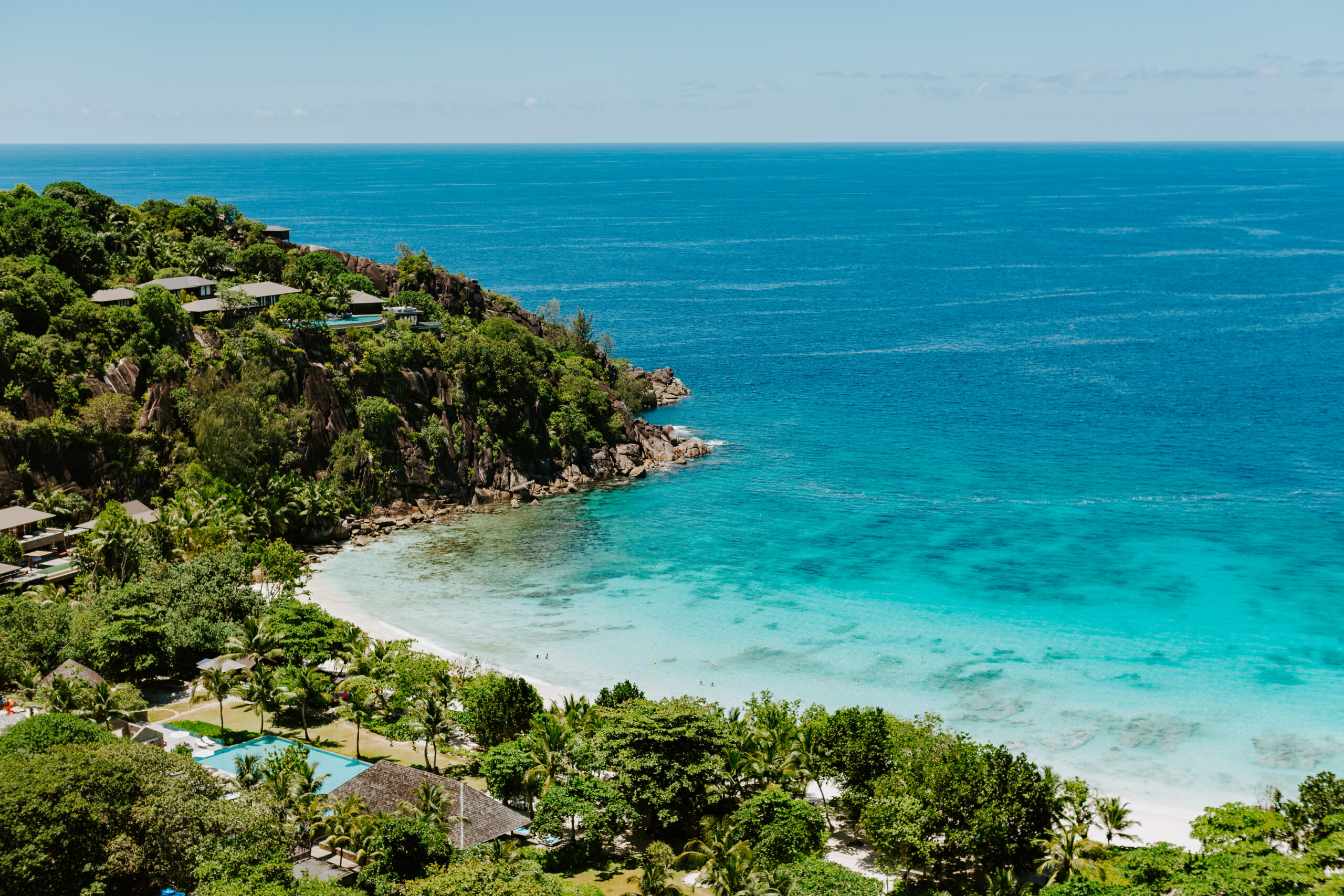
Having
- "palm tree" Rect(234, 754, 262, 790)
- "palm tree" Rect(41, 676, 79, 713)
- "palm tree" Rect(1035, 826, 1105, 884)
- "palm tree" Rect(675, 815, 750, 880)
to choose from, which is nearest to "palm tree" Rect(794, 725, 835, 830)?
"palm tree" Rect(675, 815, 750, 880)

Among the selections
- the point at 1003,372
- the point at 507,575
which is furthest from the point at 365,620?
the point at 1003,372

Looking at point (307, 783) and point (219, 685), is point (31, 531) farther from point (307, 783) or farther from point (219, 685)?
point (307, 783)

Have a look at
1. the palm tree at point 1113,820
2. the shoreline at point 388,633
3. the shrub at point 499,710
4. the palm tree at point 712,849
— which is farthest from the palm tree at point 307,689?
the palm tree at point 1113,820

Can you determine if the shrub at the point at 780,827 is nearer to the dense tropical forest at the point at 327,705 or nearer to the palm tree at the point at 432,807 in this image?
the dense tropical forest at the point at 327,705

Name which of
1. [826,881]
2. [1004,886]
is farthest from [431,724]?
[1004,886]

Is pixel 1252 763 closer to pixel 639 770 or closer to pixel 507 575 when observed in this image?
pixel 639 770

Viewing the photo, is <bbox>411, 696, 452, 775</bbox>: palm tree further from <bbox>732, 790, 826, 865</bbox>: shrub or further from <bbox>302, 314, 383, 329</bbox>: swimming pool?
<bbox>302, 314, 383, 329</bbox>: swimming pool
